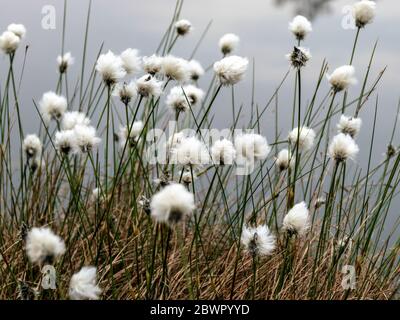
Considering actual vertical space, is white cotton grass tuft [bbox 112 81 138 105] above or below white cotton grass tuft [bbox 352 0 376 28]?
below

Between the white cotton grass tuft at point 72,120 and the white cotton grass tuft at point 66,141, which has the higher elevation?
the white cotton grass tuft at point 72,120

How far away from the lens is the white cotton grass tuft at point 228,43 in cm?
271

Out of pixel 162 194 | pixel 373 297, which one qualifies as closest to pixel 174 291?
pixel 373 297

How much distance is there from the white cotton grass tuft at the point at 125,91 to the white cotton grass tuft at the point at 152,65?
5.2 inches

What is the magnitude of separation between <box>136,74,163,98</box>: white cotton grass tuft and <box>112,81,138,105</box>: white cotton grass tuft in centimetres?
4

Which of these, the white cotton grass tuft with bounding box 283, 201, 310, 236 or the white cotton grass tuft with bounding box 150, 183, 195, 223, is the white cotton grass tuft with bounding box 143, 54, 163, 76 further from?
the white cotton grass tuft with bounding box 150, 183, 195, 223

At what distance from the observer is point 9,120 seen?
2.68 metres

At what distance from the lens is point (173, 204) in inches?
45.2

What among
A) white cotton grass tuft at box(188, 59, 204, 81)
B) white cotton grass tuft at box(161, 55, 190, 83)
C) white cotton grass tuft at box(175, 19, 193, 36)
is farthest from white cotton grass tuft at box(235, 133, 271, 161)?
white cotton grass tuft at box(188, 59, 204, 81)

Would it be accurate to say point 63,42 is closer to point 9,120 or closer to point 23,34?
point 23,34

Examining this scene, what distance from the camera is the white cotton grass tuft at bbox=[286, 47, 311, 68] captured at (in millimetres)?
2055

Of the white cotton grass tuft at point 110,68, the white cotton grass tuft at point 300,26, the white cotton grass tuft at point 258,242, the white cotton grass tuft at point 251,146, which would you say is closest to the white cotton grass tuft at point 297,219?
the white cotton grass tuft at point 258,242

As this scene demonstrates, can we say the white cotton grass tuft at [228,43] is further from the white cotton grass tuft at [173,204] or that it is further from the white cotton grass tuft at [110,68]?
the white cotton grass tuft at [173,204]
